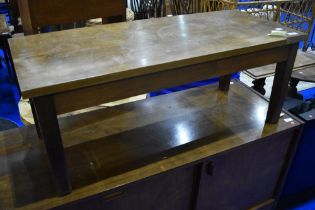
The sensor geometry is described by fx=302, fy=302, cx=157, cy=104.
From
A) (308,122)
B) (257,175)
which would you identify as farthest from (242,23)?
(257,175)

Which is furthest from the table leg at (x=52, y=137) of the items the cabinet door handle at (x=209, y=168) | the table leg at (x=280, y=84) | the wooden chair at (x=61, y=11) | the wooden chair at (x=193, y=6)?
the wooden chair at (x=193, y=6)

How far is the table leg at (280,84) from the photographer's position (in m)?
1.20

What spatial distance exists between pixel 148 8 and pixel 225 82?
85.7 inches

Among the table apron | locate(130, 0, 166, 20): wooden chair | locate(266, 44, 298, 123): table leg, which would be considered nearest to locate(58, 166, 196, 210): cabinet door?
the table apron

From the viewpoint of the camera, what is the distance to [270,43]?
42.3 inches

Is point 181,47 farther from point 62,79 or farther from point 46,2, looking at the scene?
point 46,2

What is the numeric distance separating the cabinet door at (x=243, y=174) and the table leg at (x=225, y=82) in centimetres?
41

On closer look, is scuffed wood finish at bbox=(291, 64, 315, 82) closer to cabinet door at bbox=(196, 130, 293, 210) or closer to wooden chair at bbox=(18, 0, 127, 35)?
cabinet door at bbox=(196, 130, 293, 210)

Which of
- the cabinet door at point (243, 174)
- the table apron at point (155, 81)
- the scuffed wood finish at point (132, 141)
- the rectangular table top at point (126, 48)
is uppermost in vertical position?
the rectangular table top at point (126, 48)

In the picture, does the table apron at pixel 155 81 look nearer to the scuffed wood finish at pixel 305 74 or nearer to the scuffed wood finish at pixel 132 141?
the scuffed wood finish at pixel 132 141

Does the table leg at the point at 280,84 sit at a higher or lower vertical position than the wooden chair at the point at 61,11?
lower

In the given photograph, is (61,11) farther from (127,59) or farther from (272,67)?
(272,67)

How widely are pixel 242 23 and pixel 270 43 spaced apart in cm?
23

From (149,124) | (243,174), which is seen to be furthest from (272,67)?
(149,124)
